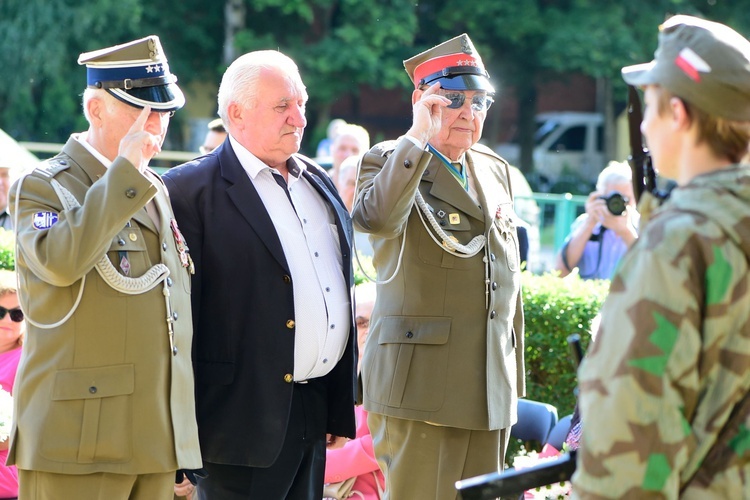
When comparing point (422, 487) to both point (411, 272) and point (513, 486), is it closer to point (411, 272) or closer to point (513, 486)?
point (411, 272)

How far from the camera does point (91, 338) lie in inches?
123

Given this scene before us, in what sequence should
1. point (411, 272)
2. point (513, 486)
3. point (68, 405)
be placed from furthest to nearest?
point (411, 272)
point (68, 405)
point (513, 486)

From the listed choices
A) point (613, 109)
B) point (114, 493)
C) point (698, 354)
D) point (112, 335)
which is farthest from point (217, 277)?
point (613, 109)

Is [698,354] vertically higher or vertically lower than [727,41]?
lower

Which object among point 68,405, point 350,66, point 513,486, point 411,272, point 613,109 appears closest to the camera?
point 513,486

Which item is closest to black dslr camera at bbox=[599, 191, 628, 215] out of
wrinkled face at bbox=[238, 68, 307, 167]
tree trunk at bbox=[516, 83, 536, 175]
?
wrinkled face at bbox=[238, 68, 307, 167]

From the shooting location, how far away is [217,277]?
11.9 feet

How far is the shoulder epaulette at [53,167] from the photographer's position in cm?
317

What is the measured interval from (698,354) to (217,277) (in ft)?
6.33

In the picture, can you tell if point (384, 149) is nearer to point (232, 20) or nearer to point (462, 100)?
point (462, 100)

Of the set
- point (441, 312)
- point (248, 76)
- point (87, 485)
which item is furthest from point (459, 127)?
point (87, 485)

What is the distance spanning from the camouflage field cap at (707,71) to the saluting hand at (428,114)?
1.56m

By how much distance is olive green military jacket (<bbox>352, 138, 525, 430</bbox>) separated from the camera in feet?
12.6

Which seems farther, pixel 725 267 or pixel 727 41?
pixel 727 41
